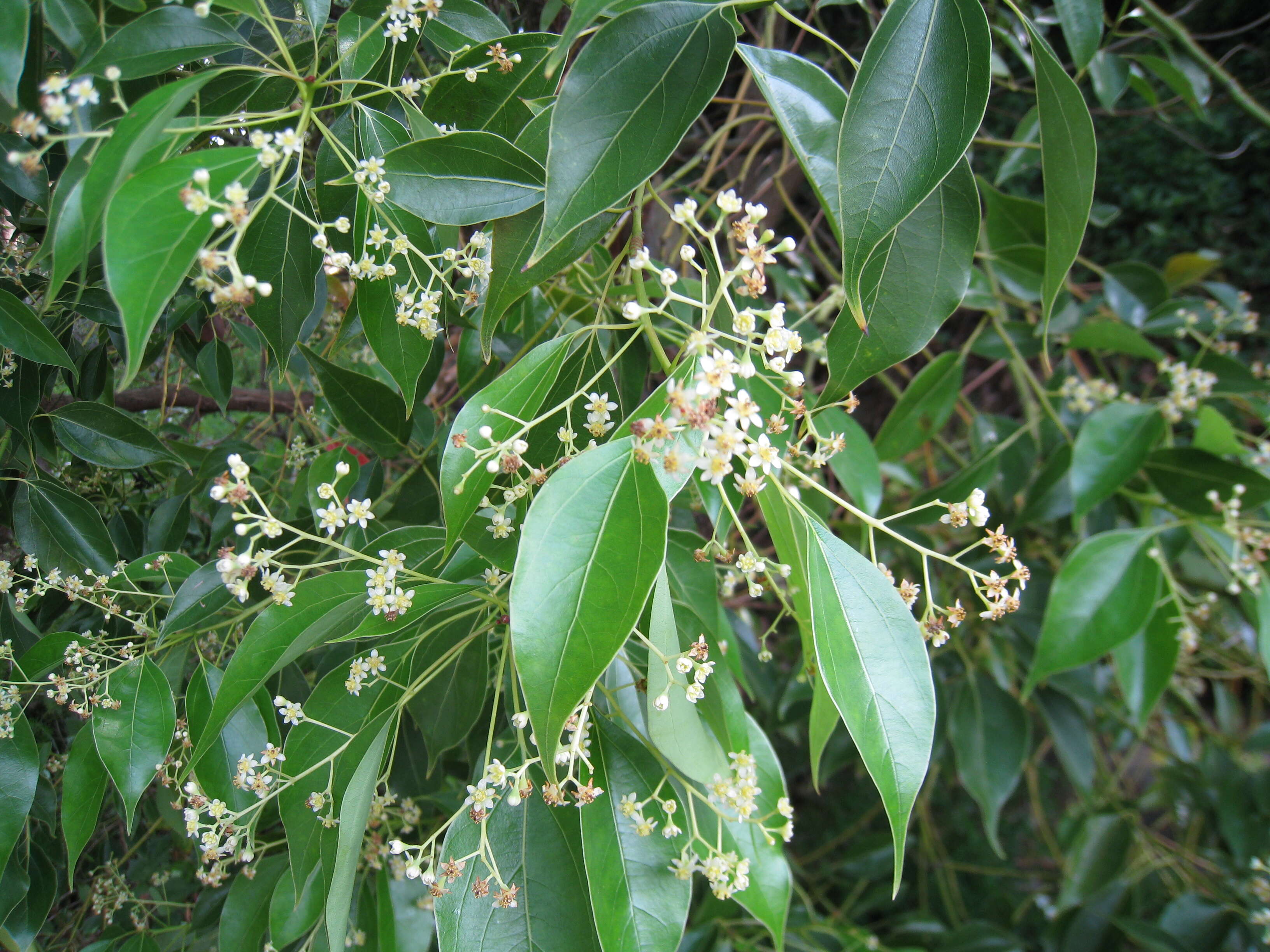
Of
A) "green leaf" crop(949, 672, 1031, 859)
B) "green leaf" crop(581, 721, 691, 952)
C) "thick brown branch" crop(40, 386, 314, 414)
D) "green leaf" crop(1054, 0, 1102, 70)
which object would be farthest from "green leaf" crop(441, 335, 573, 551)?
"green leaf" crop(949, 672, 1031, 859)

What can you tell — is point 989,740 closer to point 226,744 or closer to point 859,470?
point 859,470

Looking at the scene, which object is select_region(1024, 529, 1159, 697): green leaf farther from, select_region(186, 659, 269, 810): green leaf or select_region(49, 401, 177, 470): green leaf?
select_region(49, 401, 177, 470): green leaf

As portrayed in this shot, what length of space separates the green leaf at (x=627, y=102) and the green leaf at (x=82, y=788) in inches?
20.0

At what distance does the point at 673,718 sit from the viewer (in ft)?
1.76

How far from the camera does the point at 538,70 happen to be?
1.91 ft

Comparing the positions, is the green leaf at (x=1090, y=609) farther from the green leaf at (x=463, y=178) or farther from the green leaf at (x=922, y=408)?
the green leaf at (x=463, y=178)

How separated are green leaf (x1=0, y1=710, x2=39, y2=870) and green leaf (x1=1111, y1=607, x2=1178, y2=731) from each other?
3.94 ft

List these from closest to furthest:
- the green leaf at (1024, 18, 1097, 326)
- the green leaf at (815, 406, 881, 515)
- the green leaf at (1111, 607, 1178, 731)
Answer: the green leaf at (1024, 18, 1097, 326)
the green leaf at (815, 406, 881, 515)
the green leaf at (1111, 607, 1178, 731)

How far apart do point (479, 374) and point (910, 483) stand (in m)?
0.83

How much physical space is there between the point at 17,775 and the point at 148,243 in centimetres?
45


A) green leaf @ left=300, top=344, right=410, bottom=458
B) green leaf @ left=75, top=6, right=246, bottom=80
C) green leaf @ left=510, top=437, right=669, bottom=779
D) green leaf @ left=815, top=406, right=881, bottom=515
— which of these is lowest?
green leaf @ left=815, top=406, right=881, bottom=515

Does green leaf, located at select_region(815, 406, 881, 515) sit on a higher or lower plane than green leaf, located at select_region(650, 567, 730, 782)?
lower

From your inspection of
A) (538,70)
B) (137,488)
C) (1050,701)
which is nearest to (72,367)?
(137,488)

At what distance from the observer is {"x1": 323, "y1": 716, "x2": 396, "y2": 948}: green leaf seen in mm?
479
